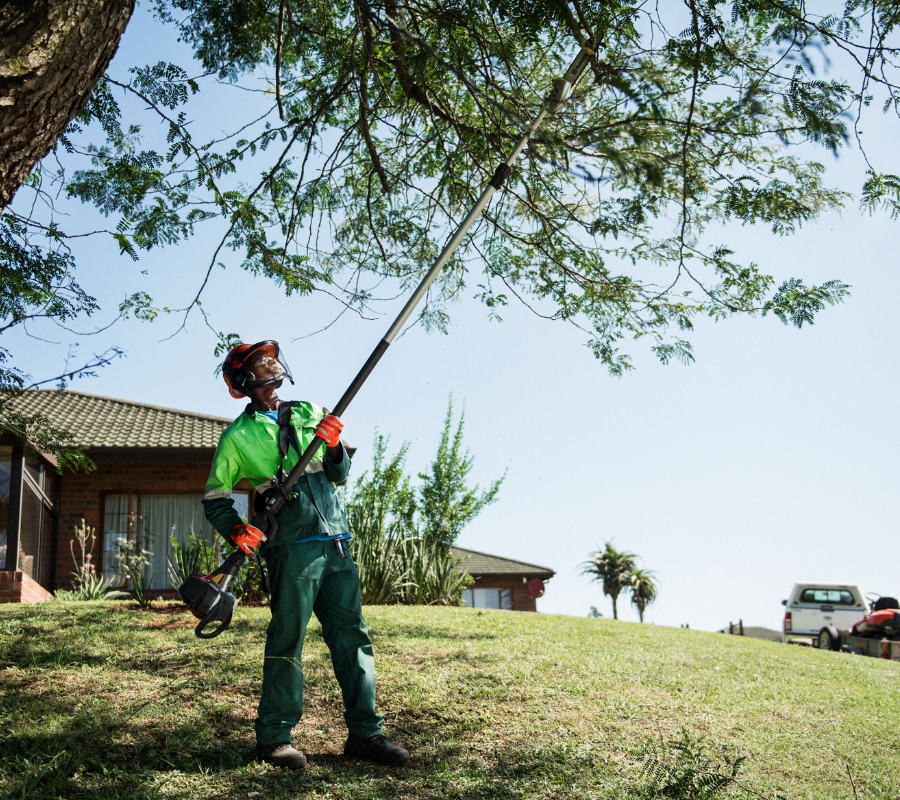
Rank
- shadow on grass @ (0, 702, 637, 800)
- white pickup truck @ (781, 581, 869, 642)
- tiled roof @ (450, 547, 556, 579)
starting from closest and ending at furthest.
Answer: shadow on grass @ (0, 702, 637, 800), white pickup truck @ (781, 581, 869, 642), tiled roof @ (450, 547, 556, 579)

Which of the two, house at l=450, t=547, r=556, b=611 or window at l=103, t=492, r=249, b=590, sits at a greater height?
window at l=103, t=492, r=249, b=590

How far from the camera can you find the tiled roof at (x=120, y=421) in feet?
47.8

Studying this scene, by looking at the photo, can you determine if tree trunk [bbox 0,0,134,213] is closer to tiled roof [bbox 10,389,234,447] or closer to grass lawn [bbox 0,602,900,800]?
grass lawn [bbox 0,602,900,800]

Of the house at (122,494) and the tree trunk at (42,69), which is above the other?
the tree trunk at (42,69)

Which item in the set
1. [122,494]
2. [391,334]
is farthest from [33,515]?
[391,334]

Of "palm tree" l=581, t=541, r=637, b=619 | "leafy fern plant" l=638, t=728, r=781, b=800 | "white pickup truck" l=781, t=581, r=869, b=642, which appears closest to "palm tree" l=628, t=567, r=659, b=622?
"palm tree" l=581, t=541, r=637, b=619

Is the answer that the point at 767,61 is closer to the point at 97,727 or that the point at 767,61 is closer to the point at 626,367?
the point at 626,367

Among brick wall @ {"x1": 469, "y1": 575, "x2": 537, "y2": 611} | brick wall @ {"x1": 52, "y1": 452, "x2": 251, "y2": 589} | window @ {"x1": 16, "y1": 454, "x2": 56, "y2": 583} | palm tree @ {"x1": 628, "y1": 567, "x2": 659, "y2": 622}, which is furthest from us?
palm tree @ {"x1": 628, "y1": 567, "x2": 659, "y2": 622}

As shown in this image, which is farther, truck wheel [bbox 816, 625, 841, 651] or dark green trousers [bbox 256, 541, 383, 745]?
truck wheel [bbox 816, 625, 841, 651]

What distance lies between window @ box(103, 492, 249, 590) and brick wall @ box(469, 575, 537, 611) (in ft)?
47.8

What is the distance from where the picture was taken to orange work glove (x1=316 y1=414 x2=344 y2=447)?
431 centimetres

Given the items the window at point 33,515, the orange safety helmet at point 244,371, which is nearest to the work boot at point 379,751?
the orange safety helmet at point 244,371

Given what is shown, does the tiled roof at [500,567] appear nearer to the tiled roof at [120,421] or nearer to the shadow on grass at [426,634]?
the tiled roof at [120,421]

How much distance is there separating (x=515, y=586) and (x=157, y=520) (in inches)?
629
